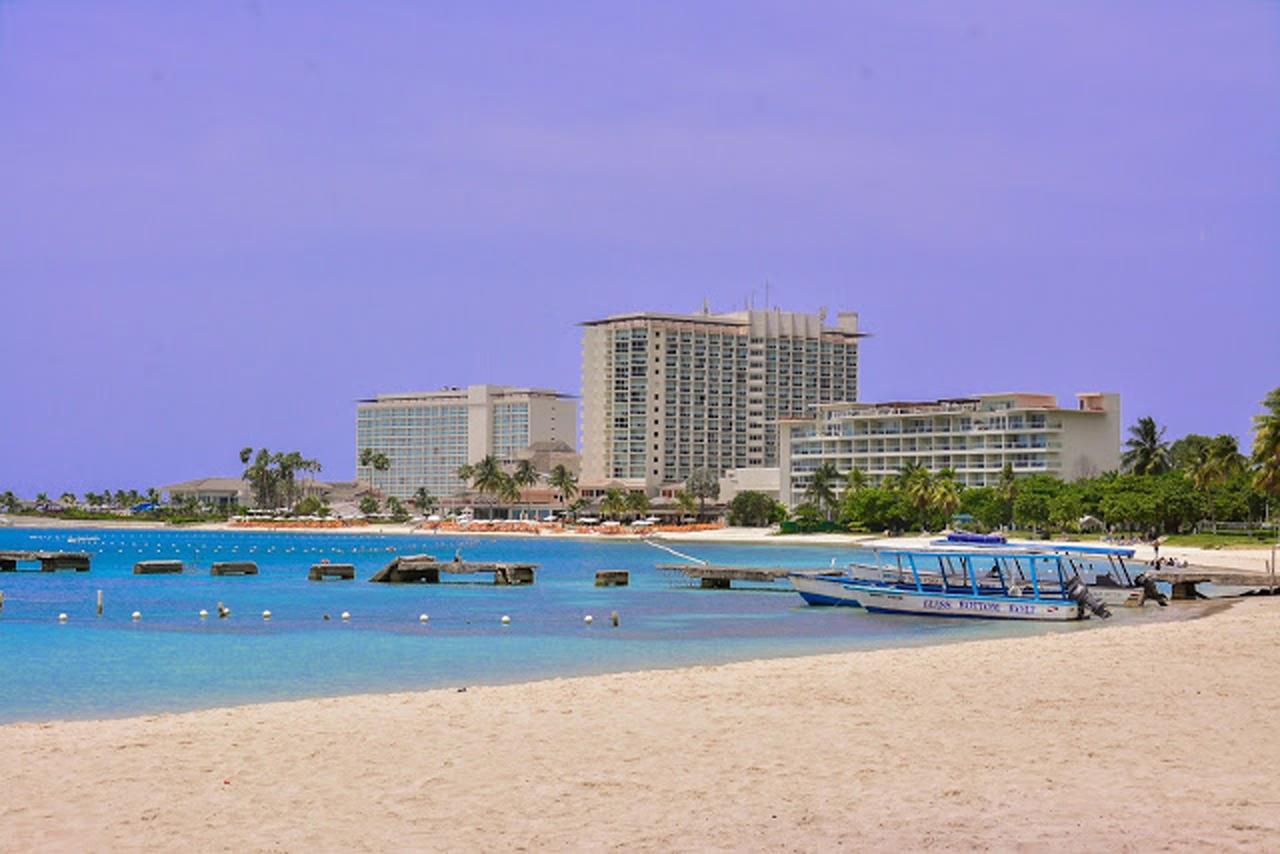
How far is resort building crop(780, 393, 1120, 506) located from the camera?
14488cm

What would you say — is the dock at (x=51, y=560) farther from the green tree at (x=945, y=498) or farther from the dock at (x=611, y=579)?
the green tree at (x=945, y=498)

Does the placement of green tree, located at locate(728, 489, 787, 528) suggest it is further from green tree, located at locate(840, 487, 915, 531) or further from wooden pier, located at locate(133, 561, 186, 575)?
wooden pier, located at locate(133, 561, 186, 575)

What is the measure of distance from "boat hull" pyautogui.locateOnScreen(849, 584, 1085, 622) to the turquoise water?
74 cm

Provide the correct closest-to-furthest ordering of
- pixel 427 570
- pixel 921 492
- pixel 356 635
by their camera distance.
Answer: pixel 356 635 < pixel 427 570 < pixel 921 492

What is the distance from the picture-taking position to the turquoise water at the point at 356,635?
27750 mm

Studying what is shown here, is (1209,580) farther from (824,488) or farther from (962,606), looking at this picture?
(824,488)

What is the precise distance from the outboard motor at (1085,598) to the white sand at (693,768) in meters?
19.3

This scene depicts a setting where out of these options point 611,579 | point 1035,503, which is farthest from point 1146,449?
point 611,579

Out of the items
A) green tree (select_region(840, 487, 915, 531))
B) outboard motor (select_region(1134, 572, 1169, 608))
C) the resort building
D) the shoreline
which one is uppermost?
the resort building

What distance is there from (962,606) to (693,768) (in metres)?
30.5

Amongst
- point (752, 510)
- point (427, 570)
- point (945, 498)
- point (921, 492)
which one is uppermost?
point (921, 492)

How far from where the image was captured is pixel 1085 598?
42281 millimetres

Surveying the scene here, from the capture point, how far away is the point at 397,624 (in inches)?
1750

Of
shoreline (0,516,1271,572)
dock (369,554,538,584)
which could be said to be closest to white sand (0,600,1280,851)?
dock (369,554,538,584)
